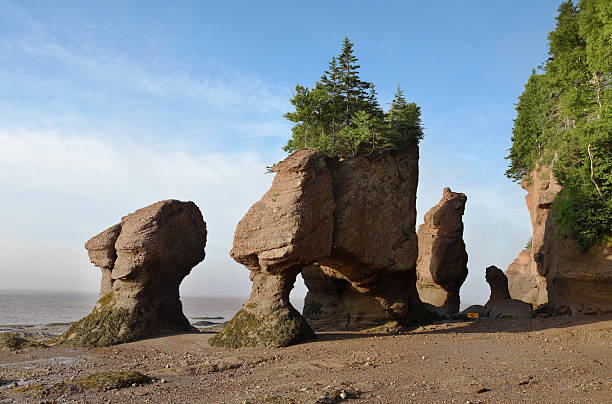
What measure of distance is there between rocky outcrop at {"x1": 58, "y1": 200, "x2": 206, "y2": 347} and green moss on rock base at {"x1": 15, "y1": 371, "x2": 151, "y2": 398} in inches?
338

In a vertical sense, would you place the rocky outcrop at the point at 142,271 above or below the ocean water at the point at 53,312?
above

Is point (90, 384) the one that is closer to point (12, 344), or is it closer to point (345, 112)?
point (12, 344)

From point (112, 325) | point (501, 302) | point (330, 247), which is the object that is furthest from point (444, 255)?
point (112, 325)

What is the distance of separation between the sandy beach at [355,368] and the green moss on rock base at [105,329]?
3.22 ft

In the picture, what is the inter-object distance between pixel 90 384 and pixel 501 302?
29085 mm

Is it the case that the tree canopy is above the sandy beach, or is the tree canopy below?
above

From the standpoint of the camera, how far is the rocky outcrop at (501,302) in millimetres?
30641

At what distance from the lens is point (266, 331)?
17797 mm

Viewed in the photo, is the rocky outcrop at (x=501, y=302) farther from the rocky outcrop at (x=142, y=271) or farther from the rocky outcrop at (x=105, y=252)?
the rocky outcrop at (x=105, y=252)

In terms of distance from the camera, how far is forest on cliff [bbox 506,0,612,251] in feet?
73.0

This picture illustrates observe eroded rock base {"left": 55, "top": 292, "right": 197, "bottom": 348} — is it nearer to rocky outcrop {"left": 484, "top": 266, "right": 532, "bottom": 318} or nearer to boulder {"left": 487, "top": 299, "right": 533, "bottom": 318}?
boulder {"left": 487, "top": 299, "right": 533, "bottom": 318}

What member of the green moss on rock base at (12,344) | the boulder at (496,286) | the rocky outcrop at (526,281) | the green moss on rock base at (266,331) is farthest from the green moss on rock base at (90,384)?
the rocky outcrop at (526,281)

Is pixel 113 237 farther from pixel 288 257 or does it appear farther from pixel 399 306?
pixel 399 306

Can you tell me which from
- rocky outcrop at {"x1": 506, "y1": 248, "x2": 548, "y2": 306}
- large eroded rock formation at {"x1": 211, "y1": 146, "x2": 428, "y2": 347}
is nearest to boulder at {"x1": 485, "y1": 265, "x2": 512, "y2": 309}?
rocky outcrop at {"x1": 506, "y1": 248, "x2": 548, "y2": 306}
